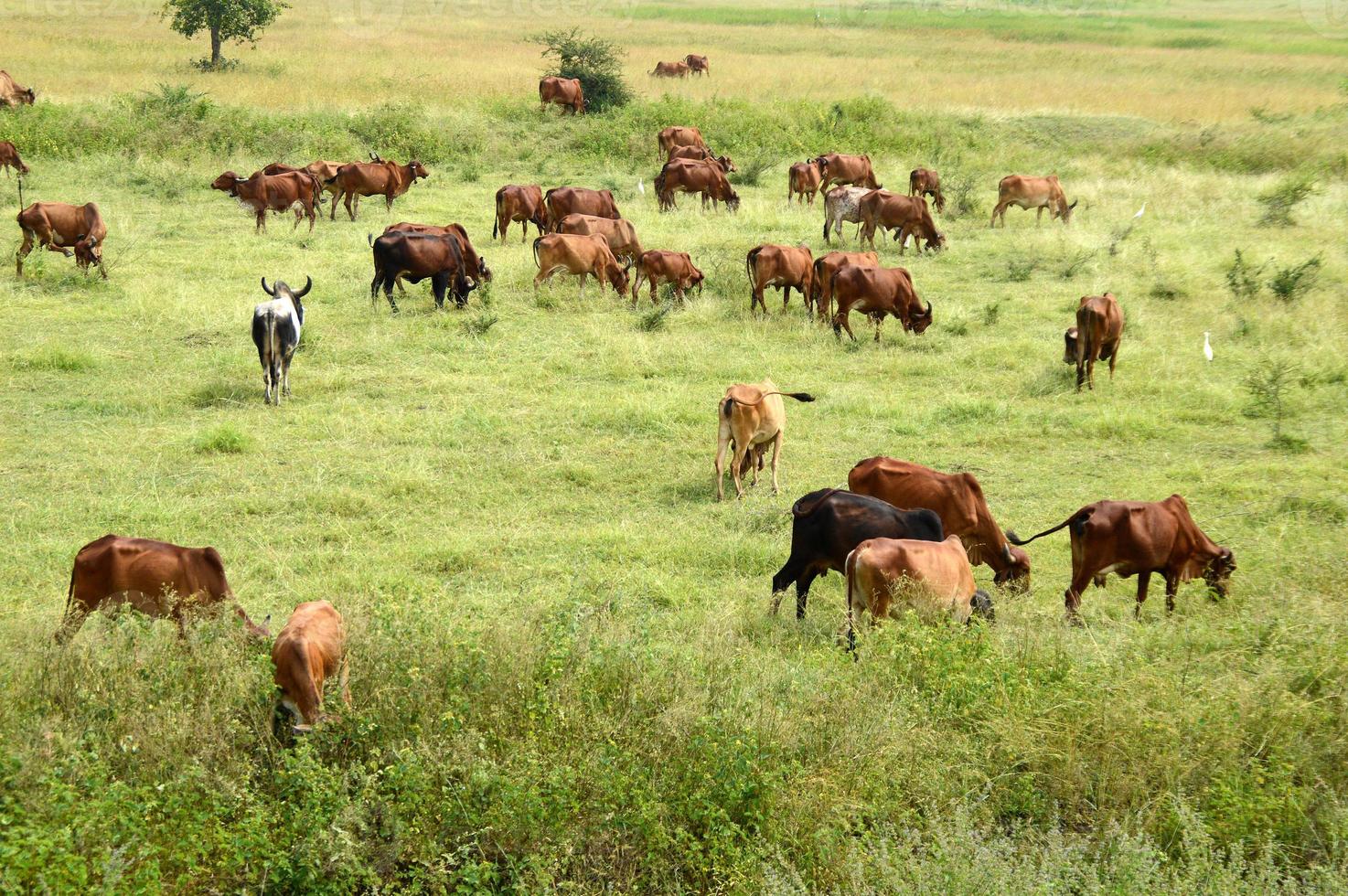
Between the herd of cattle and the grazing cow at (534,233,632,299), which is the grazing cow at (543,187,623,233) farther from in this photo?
the grazing cow at (534,233,632,299)

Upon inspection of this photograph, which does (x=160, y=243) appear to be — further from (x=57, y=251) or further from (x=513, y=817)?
(x=513, y=817)

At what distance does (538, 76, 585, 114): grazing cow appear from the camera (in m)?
30.9

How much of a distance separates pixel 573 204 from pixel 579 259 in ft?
11.5

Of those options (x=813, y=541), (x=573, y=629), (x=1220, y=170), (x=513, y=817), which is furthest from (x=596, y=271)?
(x=1220, y=170)

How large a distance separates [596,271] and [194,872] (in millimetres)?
13357

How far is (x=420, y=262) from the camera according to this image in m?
16.4

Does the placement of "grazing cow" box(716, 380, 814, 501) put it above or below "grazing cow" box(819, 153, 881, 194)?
below

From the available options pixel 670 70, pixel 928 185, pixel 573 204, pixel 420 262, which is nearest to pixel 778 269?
pixel 420 262

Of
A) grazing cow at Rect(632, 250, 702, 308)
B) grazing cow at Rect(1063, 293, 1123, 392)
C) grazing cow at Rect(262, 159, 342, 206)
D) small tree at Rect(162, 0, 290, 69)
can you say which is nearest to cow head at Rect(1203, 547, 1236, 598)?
grazing cow at Rect(1063, 293, 1123, 392)

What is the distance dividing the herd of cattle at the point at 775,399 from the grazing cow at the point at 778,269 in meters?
0.03

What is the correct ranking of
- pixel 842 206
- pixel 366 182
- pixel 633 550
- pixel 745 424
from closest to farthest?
1. pixel 633 550
2. pixel 745 424
3. pixel 842 206
4. pixel 366 182

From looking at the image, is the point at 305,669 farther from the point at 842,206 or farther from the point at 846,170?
the point at 846,170

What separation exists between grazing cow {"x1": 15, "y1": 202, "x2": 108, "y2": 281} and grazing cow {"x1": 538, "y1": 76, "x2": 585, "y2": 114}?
1495 cm

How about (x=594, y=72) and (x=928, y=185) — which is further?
(x=594, y=72)
